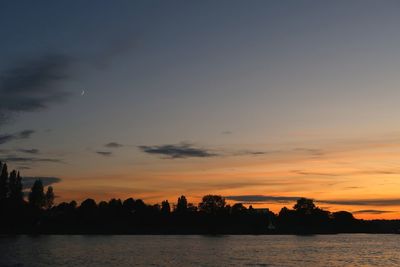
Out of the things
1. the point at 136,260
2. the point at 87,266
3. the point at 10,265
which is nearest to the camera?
the point at 10,265

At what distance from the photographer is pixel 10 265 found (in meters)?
85.6

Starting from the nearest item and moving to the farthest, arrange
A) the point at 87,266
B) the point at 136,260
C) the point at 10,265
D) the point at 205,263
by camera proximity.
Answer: the point at 10,265
the point at 87,266
the point at 205,263
the point at 136,260

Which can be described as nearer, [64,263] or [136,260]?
[64,263]

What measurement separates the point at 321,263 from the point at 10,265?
2489 inches

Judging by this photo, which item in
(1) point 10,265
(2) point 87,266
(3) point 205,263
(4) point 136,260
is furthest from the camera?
(4) point 136,260

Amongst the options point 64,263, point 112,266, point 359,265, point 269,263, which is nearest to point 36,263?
point 64,263

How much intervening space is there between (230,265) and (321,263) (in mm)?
22299

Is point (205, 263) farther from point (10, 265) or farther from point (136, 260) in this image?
point (10, 265)

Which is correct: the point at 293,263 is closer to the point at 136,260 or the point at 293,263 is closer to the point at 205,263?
the point at 205,263

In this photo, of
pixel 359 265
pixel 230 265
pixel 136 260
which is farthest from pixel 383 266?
pixel 136 260

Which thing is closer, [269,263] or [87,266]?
[87,266]

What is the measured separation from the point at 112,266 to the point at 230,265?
23.1 m

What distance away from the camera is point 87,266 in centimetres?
9344

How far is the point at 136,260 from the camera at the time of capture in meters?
108
